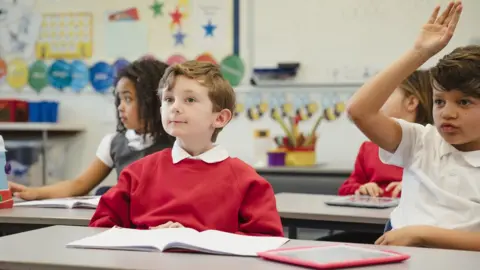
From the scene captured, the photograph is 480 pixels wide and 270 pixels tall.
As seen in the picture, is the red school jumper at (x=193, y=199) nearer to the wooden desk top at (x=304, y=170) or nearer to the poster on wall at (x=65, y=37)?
the wooden desk top at (x=304, y=170)

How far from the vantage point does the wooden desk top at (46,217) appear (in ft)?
6.29

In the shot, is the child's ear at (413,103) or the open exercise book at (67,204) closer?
the open exercise book at (67,204)

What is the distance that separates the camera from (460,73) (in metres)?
1.76

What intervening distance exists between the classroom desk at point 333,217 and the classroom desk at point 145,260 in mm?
712

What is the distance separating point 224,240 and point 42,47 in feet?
12.9

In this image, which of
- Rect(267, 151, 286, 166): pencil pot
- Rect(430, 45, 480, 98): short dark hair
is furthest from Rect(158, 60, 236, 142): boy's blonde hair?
Rect(267, 151, 286, 166): pencil pot

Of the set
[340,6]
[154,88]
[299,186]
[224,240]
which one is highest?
[340,6]

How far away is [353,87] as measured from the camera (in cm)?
434

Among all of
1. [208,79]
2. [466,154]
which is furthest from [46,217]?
[466,154]

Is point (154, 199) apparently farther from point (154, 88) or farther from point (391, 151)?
point (154, 88)

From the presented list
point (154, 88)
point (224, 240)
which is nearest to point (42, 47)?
point (154, 88)

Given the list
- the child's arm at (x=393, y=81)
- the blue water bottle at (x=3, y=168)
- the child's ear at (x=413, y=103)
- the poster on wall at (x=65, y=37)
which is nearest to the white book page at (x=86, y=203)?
the blue water bottle at (x=3, y=168)

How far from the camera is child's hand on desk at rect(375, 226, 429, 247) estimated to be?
1625 mm

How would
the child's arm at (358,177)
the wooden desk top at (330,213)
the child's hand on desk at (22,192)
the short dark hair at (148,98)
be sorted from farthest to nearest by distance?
the child's arm at (358,177) < the short dark hair at (148,98) < the child's hand on desk at (22,192) < the wooden desk top at (330,213)
